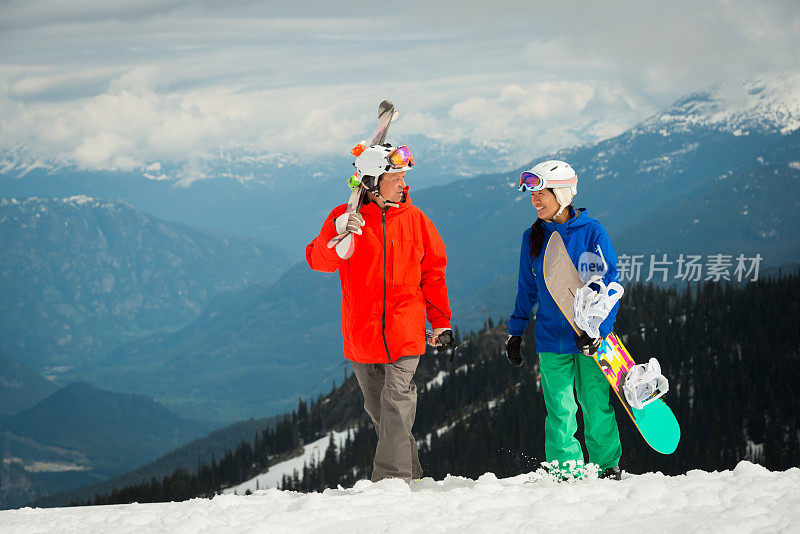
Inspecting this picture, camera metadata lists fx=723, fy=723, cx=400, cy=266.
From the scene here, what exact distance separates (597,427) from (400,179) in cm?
334

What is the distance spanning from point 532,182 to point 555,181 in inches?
9.3

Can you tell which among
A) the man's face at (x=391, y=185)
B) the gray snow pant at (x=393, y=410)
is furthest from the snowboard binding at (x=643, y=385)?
the man's face at (x=391, y=185)

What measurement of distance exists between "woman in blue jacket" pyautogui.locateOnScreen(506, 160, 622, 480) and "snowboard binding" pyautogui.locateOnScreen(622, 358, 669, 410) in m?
0.24

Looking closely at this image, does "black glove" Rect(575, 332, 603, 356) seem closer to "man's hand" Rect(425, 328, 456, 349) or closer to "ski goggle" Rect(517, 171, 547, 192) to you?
"man's hand" Rect(425, 328, 456, 349)

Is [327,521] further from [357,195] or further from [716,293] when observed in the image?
[716,293]

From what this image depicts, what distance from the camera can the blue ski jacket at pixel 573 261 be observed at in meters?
7.37

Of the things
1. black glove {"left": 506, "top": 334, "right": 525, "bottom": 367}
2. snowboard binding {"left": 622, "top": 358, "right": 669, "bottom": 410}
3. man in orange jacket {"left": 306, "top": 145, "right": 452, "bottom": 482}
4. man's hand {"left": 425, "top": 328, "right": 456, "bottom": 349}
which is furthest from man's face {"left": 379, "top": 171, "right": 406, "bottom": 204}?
snowboard binding {"left": 622, "top": 358, "right": 669, "bottom": 410}

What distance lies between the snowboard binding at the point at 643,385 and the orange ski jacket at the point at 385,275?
209 cm

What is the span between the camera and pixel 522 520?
213 inches

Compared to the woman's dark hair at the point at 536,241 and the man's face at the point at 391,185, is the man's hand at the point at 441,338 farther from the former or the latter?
the man's face at the point at 391,185

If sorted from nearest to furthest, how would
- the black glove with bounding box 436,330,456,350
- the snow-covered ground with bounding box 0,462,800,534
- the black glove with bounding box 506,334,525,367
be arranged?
1. the snow-covered ground with bounding box 0,462,800,534
2. the black glove with bounding box 436,330,456,350
3. the black glove with bounding box 506,334,525,367

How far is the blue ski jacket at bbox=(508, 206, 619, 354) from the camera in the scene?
290 inches

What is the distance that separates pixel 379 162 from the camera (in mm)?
7699

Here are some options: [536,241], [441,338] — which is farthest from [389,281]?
[536,241]
